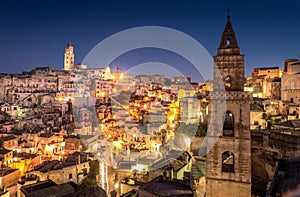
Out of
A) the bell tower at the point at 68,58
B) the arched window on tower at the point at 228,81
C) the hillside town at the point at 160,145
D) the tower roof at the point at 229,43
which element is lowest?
the hillside town at the point at 160,145

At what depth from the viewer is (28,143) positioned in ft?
80.6

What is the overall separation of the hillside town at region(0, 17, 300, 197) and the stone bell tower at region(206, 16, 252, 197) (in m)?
0.04

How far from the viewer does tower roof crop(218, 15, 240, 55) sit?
8.98m

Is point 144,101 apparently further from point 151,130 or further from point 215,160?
point 215,160

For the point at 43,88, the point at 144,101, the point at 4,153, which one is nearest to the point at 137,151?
the point at 4,153

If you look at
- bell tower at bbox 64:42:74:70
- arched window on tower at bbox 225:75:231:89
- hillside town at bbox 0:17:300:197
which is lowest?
hillside town at bbox 0:17:300:197

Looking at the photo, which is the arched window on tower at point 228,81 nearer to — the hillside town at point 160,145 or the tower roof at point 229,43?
the hillside town at point 160,145

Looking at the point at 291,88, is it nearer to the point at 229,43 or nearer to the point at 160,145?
the point at 160,145

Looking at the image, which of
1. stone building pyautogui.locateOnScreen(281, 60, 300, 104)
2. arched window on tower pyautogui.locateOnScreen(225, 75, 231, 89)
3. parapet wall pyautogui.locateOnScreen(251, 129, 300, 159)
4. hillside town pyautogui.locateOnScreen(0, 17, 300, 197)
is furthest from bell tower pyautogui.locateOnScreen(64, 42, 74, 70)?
arched window on tower pyautogui.locateOnScreen(225, 75, 231, 89)

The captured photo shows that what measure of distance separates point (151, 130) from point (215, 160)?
15.3 meters

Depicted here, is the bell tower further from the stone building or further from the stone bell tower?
the stone bell tower

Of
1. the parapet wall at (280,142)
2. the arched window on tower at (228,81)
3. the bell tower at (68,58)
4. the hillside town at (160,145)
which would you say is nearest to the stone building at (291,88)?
the hillside town at (160,145)

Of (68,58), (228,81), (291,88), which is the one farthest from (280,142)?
(68,58)

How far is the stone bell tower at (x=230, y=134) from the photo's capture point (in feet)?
28.5
